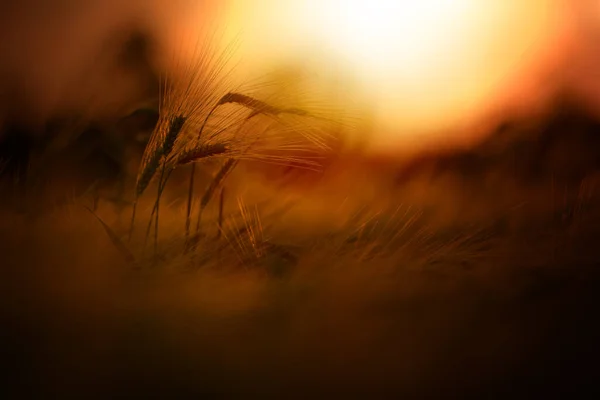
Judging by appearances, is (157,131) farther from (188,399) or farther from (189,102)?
(188,399)

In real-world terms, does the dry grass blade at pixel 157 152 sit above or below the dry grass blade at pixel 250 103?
below

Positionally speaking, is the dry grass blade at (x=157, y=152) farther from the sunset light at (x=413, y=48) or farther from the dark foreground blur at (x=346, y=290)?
the sunset light at (x=413, y=48)

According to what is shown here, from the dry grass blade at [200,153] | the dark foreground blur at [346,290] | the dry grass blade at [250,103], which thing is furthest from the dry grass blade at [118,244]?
the dry grass blade at [250,103]

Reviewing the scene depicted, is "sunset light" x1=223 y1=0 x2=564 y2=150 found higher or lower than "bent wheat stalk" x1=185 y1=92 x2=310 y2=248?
higher

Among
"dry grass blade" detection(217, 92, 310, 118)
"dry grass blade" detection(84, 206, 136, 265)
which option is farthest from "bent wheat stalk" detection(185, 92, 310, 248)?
"dry grass blade" detection(84, 206, 136, 265)

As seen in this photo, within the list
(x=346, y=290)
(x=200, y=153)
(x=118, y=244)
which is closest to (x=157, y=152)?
(x=200, y=153)

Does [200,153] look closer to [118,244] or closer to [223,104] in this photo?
[223,104]

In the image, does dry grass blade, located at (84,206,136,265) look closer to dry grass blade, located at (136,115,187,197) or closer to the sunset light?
dry grass blade, located at (136,115,187,197)

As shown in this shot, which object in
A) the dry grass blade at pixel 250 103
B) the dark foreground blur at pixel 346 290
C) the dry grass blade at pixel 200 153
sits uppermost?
the dry grass blade at pixel 250 103
